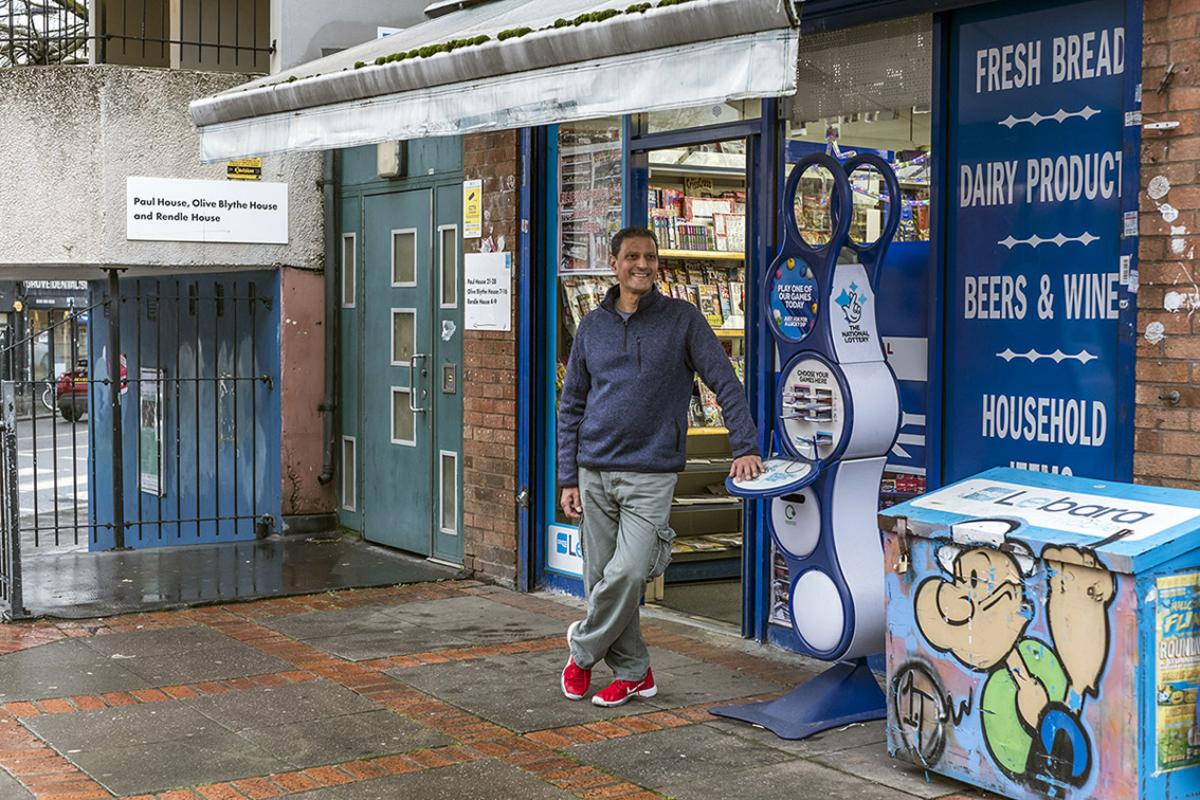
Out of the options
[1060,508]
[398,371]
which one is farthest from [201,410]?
[1060,508]

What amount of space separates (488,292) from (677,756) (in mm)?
4014

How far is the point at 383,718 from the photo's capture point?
582 centimetres

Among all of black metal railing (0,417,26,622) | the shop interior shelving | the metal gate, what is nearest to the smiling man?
the shop interior shelving

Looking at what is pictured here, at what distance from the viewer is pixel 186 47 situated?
13016mm

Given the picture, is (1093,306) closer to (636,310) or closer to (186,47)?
(636,310)

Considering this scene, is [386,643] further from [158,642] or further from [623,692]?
[623,692]

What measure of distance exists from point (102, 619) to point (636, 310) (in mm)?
3593

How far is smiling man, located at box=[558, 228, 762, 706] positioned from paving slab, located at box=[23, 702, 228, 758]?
5.10 ft

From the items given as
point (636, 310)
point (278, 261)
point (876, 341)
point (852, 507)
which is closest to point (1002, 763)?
point (852, 507)

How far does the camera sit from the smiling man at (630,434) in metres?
5.74

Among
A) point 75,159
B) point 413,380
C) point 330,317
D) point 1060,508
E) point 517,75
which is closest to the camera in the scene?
point 1060,508

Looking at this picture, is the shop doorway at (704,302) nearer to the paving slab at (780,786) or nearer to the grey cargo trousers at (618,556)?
the grey cargo trousers at (618,556)

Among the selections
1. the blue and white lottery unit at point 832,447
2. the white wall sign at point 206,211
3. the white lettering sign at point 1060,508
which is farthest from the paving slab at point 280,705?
the white wall sign at point 206,211

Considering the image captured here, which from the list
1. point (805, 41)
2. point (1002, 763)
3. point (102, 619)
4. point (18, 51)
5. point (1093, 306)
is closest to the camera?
point (1002, 763)
